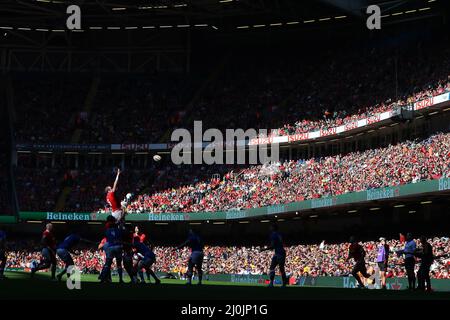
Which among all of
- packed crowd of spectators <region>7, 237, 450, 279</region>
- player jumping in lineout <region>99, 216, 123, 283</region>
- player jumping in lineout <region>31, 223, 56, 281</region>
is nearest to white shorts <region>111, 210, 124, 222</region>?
player jumping in lineout <region>99, 216, 123, 283</region>

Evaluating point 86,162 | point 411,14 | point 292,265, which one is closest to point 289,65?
point 411,14

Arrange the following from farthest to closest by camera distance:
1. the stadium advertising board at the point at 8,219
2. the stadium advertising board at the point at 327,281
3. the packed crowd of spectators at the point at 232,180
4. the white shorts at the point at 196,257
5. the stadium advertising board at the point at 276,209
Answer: the stadium advertising board at the point at 8,219 < the packed crowd of spectators at the point at 232,180 < the stadium advertising board at the point at 276,209 < the stadium advertising board at the point at 327,281 < the white shorts at the point at 196,257

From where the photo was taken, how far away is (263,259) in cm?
5441

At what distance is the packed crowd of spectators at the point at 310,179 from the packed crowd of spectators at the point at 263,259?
11.3 ft

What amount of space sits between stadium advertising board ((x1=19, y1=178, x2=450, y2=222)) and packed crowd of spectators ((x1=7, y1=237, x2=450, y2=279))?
264 cm

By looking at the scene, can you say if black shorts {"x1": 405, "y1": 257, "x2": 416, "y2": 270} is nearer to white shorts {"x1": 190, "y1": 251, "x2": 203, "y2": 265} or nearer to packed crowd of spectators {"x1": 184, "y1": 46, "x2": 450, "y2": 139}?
white shorts {"x1": 190, "y1": 251, "x2": 203, "y2": 265}

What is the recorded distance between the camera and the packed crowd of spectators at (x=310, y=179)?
46094mm

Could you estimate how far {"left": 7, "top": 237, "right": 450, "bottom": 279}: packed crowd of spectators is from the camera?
4112 cm

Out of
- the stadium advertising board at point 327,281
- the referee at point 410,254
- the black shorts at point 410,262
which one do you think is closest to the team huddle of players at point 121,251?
the referee at point 410,254

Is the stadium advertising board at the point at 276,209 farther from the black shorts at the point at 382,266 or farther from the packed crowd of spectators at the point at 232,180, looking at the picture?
the black shorts at the point at 382,266

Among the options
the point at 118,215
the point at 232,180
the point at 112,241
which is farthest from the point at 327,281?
the point at 112,241

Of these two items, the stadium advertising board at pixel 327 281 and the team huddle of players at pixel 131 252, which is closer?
the team huddle of players at pixel 131 252

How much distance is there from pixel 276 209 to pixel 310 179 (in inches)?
142

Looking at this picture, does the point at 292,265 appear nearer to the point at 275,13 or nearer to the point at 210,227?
the point at 210,227
